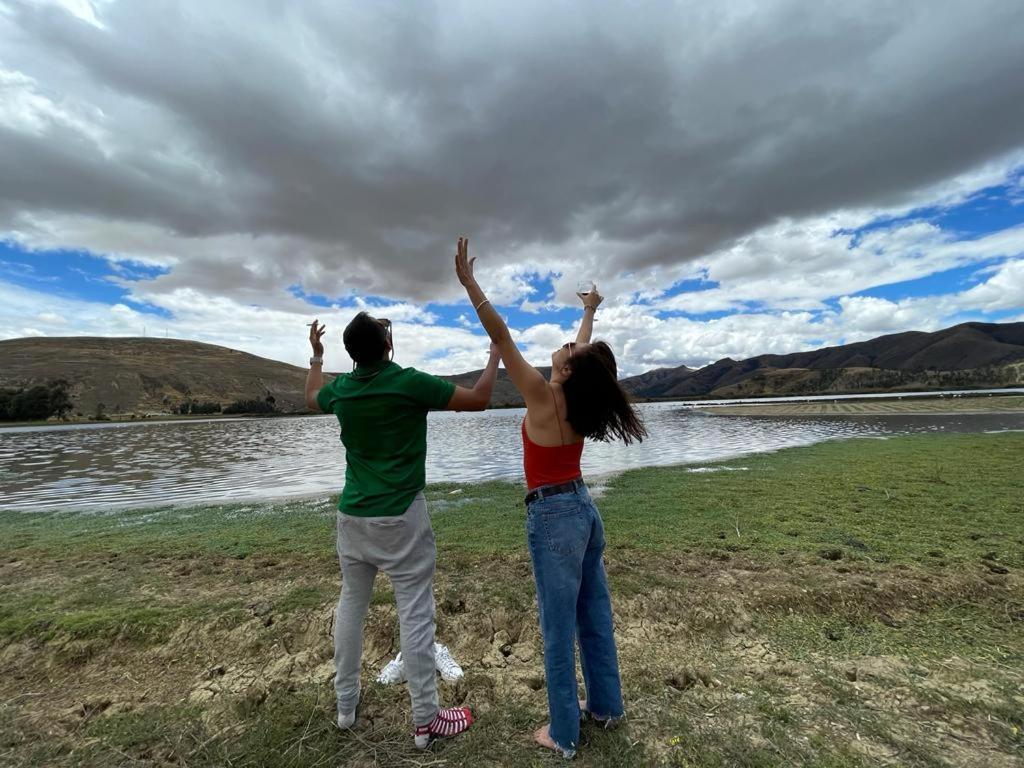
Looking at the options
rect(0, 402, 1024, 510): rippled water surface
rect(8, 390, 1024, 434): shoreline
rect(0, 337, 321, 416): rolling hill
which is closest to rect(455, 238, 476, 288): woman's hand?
rect(0, 402, 1024, 510): rippled water surface

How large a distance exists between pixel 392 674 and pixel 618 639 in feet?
7.01

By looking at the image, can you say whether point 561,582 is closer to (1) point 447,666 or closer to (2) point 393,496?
(2) point 393,496

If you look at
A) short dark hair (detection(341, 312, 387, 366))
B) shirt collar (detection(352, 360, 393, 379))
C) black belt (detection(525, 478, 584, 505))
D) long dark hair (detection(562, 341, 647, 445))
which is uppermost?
short dark hair (detection(341, 312, 387, 366))

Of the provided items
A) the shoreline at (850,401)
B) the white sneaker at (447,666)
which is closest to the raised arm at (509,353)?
the white sneaker at (447,666)

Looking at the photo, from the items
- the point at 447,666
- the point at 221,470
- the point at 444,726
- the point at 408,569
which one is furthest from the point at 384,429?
the point at 221,470

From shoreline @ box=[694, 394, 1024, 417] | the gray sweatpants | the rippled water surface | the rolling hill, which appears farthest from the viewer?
the rolling hill

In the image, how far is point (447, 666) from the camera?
427 centimetres

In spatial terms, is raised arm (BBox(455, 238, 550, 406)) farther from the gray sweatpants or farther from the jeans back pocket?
the gray sweatpants

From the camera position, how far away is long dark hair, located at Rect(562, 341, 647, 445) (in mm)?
3006

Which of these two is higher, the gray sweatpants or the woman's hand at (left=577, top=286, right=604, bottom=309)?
the woman's hand at (left=577, top=286, right=604, bottom=309)

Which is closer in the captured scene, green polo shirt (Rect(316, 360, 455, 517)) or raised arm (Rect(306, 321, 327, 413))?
green polo shirt (Rect(316, 360, 455, 517))

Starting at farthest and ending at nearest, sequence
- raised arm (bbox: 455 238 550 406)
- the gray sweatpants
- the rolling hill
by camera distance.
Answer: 1. the rolling hill
2. the gray sweatpants
3. raised arm (bbox: 455 238 550 406)

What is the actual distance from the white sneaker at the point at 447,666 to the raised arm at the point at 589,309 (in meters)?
2.94

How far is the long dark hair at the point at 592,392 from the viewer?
3.01m
